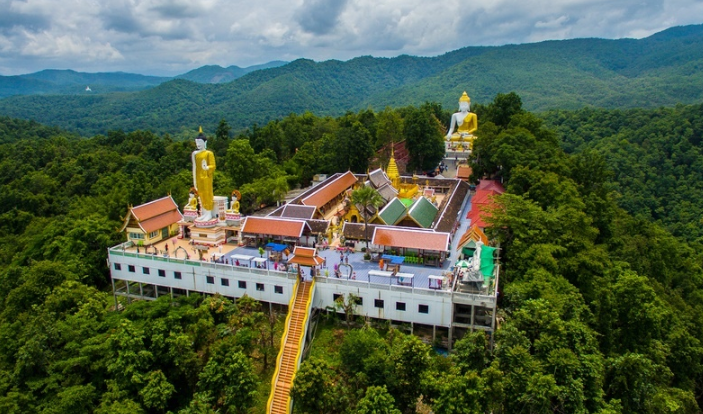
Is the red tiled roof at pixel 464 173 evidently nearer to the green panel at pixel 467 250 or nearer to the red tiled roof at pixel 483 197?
the red tiled roof at pixel 483 197

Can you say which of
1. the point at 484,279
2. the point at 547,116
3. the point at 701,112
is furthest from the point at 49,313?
the point at 547,116

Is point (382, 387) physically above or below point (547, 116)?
below

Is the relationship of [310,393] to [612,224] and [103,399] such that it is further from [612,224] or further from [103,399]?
[612,224]

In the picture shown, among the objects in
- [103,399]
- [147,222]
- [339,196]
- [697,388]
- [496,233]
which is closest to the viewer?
[103,399]

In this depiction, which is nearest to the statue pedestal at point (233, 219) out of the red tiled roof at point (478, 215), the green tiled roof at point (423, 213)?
the green tiled roof at point (423, 213)

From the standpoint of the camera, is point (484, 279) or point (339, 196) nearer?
point (484, 279)

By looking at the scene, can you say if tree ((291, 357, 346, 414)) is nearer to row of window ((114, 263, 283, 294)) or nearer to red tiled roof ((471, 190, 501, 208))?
row of window ((114, 263, 283, 294))

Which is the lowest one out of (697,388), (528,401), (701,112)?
(697,388)
